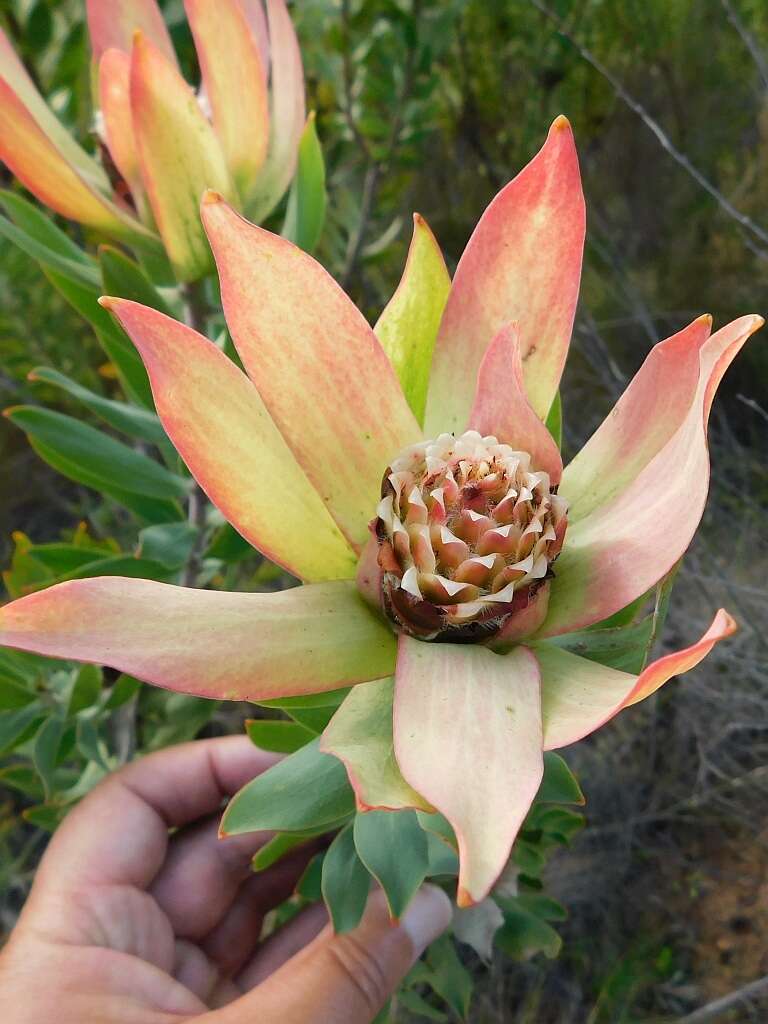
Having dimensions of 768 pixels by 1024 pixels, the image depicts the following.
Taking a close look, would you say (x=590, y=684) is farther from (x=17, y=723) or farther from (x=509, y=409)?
(x=17, y=723)

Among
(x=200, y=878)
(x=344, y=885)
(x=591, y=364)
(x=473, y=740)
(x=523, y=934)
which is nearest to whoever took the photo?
(x=473, y=740)

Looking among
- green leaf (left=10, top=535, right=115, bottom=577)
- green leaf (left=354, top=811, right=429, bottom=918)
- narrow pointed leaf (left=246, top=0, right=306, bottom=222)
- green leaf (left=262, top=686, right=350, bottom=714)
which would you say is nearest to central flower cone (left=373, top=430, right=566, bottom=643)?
green leaf (left=262, top=686, right=350, bottom=714)

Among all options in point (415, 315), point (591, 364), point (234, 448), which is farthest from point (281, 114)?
point (591, 364)

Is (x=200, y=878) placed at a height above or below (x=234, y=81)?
below

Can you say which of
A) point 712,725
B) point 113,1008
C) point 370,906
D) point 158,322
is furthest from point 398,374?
point 712,725

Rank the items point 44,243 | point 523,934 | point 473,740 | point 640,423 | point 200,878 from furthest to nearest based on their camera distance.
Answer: point 200,878
point 523,934
point 44,243
point 640,423
point 473,740

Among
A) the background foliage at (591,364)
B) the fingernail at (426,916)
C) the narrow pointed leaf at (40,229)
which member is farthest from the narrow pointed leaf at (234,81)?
the fingernail at (426,916)

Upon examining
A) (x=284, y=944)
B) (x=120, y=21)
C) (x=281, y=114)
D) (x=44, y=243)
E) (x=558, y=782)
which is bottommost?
(x=284, y=944)
